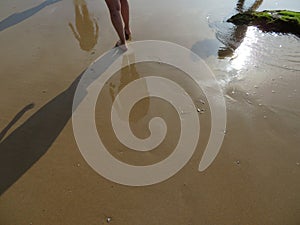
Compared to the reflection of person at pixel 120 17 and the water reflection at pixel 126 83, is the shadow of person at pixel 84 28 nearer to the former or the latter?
the reflection of person at pixel 120 17

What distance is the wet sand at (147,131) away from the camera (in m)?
2.06

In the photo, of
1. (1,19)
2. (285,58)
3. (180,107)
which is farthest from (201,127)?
(1,19)

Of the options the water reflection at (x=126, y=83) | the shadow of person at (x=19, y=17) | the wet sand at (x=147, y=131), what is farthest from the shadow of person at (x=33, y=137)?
the shadow of person at (x=19, y=17)

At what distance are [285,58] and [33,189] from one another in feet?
9.62

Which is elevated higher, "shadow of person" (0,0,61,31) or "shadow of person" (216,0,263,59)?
"shadow of person" (0,0,61,31)

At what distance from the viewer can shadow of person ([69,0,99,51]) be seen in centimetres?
378

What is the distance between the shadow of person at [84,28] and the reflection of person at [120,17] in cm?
37

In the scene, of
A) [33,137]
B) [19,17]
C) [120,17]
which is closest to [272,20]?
[120,17]

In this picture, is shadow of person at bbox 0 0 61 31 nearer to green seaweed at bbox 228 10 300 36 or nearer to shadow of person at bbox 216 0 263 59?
shadow of person at bbox 216 0 263 59

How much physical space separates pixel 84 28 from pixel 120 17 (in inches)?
29.3

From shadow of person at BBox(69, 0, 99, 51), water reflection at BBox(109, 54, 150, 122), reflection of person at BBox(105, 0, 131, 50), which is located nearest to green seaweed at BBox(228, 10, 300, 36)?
reflection of person at BBox(105, 0, 131, 50)

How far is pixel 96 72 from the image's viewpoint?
3256 mm

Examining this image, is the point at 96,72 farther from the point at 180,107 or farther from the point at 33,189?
the point at 33,189

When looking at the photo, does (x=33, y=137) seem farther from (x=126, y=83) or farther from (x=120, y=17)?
(x=120, y=17)
